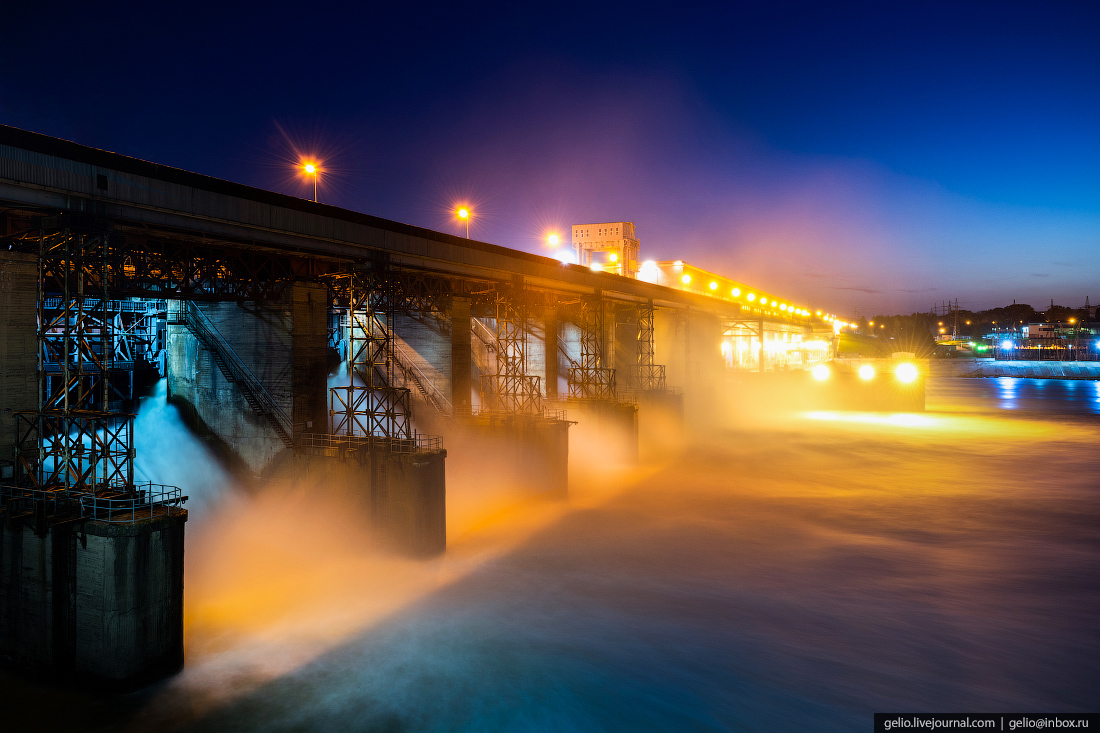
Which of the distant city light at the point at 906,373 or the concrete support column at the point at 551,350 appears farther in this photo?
the distant city light at the point at 906,373

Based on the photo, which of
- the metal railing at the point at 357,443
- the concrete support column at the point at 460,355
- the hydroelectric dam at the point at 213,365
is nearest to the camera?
the hydroelectric dam at the point at 213,365

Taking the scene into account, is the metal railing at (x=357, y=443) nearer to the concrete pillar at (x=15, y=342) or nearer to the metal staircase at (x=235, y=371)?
the metal staircase at (x=235, y=371)

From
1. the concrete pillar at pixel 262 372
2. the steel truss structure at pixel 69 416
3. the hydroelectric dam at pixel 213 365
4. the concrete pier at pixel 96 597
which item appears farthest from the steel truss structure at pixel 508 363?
the concrete pier at pixel 96 597

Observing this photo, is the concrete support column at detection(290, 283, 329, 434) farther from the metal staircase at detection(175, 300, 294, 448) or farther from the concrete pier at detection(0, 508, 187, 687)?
the concrete pier at detection(0, 508, 187, 687)

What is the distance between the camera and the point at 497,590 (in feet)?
62.1

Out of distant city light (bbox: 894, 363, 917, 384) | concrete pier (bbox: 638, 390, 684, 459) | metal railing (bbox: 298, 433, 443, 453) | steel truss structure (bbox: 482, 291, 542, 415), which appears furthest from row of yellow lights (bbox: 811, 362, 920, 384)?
metal railing (bbox: 298, 433, 443, 453)

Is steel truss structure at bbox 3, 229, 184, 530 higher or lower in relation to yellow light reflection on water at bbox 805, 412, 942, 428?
higher

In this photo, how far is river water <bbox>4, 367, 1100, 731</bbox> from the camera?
1334 centimetres

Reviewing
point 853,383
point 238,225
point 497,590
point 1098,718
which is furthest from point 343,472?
point 853,383

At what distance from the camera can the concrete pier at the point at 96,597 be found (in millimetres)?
12219

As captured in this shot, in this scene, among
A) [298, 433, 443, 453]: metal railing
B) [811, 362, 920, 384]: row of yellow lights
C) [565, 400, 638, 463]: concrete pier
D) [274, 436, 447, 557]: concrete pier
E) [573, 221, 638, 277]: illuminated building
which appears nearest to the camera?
[274, 436, 447, 557]: concrete pier

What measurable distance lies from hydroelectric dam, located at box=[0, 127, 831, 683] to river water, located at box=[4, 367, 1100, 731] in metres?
1.81

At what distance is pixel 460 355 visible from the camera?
2914 cm

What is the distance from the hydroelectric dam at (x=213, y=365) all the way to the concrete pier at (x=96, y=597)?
0.04 metres
